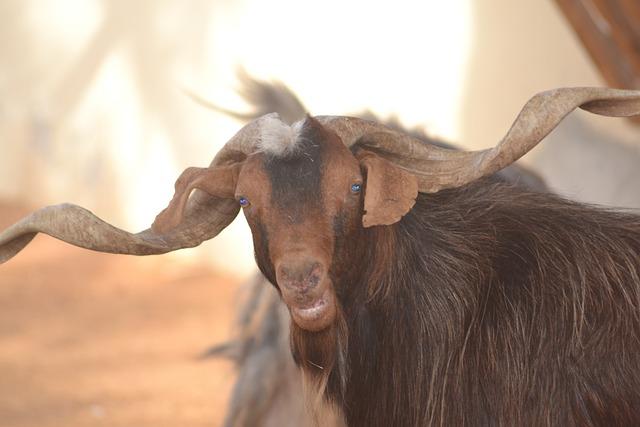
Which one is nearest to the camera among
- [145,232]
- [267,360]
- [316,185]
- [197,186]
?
[316,185]

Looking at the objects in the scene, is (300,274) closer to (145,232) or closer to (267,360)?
(145,232)

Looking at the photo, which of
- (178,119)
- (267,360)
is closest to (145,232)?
(267,360)

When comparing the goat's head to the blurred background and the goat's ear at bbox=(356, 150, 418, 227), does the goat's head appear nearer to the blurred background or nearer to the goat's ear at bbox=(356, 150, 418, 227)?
the goat's ear at bbox=(356, 150, 418, 227)

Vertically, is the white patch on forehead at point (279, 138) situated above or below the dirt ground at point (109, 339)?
above

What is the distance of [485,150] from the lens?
11.0 ft

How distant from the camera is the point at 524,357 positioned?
135 inches

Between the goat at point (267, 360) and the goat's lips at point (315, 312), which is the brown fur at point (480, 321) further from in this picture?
the goat at point (267, 360)

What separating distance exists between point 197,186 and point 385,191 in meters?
0.66

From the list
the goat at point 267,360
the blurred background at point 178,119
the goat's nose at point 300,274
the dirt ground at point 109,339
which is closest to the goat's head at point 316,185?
the goat's nose at point 300,274

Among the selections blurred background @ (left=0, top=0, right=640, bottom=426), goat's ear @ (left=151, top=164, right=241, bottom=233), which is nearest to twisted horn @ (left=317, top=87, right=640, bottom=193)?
goat's ear @ (left=151, top=164, right=241, bottom=233)

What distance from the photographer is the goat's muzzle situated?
3.11 metres

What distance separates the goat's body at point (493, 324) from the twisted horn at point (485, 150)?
10.3 inches

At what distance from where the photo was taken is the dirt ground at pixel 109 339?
7008 millimetres

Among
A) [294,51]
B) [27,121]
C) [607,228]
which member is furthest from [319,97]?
[607,228]
